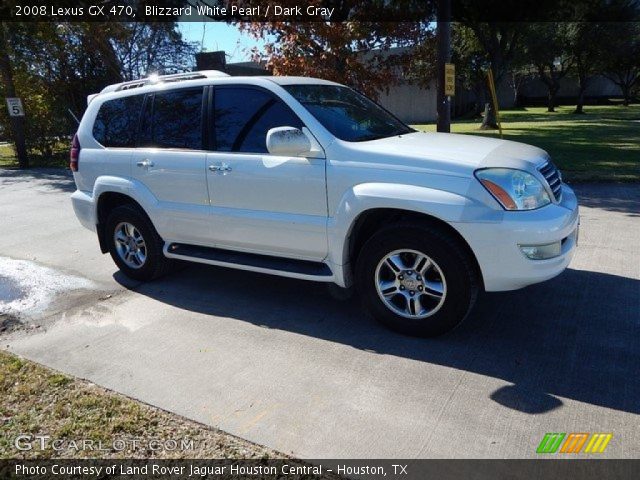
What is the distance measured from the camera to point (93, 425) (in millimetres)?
3006

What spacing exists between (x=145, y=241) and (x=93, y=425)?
8.17 ft

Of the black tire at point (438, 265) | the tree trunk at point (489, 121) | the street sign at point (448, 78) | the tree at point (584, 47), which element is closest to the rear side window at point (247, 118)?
the black tire at point (438, 265)

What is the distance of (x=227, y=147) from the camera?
454 centimetres

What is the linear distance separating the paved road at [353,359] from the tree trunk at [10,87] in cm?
1341

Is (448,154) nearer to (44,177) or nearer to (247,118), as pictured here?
(247,118)

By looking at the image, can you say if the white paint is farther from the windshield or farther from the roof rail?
the windshield

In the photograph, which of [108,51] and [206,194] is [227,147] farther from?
[108,51]

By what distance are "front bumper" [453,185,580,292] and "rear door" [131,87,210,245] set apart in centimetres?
237

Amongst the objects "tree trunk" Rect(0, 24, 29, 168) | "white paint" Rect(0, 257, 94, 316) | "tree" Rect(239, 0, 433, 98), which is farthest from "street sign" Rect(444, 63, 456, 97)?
"tree trunk" Rect(0, 24, 29, 168)

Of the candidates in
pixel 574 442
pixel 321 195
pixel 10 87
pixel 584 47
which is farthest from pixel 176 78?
pixel 584 47

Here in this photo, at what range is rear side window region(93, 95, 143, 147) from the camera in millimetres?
Answer: 5246

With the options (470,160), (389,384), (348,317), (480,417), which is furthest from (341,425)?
(470,160)

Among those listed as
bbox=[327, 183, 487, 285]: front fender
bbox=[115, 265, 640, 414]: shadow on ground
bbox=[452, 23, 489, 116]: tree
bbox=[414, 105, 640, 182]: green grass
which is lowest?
bbox=[115, 265, 640, 414]: shadow on ground

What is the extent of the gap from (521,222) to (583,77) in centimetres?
3845
